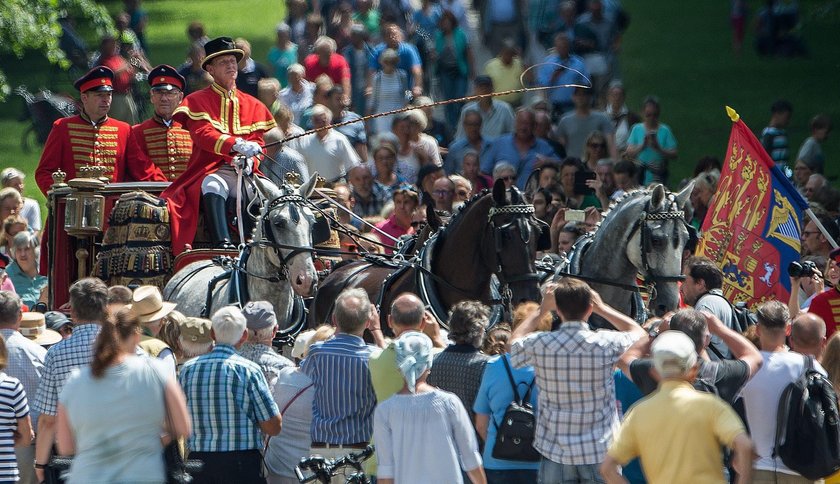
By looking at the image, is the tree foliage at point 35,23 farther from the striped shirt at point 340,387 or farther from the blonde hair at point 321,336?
the striped shirt at point 340,387

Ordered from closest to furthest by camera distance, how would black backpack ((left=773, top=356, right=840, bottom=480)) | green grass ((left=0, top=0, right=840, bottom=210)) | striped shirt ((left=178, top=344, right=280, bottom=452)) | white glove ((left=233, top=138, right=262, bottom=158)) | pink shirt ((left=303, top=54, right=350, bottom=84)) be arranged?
1. black backpack ((left=773, top=356, right=840, bottom=480))
2. striped shirt ((left=178, top=344, right=280, bottom=452))
3. white glove ((left=233, top=138, right=262, bottom=158))
4. pink shirt ((left=303, top=54, right=350, bottom=84))
5. green grass ((left=0, top=0, right=840, bottom=210))

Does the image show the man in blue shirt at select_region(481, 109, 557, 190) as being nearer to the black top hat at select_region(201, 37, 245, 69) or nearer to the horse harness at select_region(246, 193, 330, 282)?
the black top hat at select_region(201, 37, 245, 69)

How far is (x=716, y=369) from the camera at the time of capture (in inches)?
370

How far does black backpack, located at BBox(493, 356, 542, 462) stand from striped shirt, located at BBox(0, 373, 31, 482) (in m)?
2.58

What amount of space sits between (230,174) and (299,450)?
520 cm

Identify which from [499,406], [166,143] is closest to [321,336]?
[499,406]

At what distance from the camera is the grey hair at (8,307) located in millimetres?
10375

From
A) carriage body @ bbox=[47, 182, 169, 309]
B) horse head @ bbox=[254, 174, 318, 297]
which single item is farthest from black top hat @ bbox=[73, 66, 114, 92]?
horse head @ bbox=[254, 174, 318, 297]

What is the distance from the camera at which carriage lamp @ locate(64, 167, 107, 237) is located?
14734 mm

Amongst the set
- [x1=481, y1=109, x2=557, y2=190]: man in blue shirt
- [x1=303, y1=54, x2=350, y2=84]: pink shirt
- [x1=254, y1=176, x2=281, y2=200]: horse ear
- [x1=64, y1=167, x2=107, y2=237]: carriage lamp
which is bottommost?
[x1=254, y1=176, x2=281, y2=200]: horse ear

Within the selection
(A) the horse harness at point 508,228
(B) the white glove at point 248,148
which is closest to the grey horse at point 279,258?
(B) the white glove at point 248,148

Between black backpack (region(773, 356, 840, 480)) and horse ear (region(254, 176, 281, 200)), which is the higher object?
horse ear (region(254, 176, 281, 200))

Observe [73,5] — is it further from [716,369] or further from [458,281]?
[716,369]

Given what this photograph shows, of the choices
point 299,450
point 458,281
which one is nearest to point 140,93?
point 458,281
